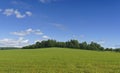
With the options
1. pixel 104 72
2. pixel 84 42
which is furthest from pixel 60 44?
→ pixel 104 72

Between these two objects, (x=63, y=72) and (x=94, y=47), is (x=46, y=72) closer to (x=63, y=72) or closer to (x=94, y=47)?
(x=63, y=72)

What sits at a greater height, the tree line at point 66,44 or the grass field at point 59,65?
the tree line at point 66,44

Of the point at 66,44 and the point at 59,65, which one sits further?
the point at 66,44

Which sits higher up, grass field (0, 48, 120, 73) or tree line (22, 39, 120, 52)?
tree line (22, 39, 120, 52)

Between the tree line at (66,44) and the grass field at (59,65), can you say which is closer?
the grass field at (59,65)

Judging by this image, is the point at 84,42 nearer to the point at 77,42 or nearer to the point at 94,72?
the point at 77,42

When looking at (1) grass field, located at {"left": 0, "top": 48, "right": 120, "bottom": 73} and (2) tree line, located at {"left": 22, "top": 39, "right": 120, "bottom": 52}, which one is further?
(2) tree line, located at {"left": 22, "top": 39, "right": 120, "bottom": 52}

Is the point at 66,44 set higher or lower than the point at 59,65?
higher

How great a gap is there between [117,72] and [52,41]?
12677 cm

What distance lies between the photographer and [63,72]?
21.5 meters

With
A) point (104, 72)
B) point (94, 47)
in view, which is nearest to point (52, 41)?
point (94, 47)

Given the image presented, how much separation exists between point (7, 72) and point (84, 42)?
129201 millimetres

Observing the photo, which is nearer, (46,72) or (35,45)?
(46,72)

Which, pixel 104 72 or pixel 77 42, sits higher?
pixel 77 42
